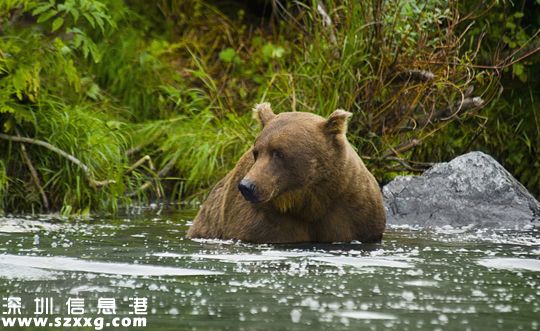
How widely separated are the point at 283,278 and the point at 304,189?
1524 mm

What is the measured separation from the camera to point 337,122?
6.88m

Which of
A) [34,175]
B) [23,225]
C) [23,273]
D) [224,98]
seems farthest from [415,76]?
[23,273]

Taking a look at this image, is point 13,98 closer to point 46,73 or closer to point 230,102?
point 46,73

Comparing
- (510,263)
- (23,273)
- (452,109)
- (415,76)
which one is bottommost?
(23,273)

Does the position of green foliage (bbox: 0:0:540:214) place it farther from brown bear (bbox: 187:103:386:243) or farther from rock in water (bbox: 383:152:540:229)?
brown bear (bbox: 187:103:386:243)

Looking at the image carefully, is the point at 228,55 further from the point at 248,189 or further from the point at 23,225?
the point at 248,189

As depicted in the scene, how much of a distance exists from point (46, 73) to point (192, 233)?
3012 mm

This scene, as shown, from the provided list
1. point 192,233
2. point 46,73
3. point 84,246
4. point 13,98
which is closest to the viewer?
point 84,246

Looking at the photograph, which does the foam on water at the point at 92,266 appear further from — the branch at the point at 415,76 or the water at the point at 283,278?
the branch at the point at 415,76

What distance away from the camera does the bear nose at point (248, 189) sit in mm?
6551

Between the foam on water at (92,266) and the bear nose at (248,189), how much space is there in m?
0.92

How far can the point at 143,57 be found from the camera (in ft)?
39.3

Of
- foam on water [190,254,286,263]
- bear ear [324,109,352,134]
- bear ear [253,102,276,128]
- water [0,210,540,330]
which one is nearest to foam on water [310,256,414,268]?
water [0,210,540,330]

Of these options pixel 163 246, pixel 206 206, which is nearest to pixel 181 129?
pixel 206 206
